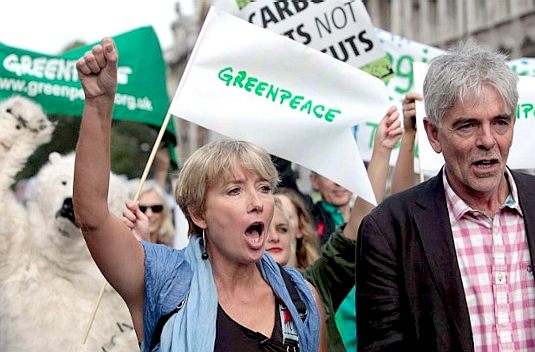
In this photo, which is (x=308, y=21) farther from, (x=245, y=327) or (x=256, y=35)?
(x=245, y=327)

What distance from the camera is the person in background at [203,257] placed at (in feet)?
10.4

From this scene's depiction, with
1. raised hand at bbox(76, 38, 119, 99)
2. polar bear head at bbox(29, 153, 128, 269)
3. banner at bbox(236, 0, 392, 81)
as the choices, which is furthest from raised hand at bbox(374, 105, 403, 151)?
raised hand at bbox(76, 38, 119, 99)

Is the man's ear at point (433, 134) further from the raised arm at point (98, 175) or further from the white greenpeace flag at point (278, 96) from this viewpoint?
the white greenpeace flag at point (278, 96)

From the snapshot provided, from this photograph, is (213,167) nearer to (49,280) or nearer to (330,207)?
(49,280)

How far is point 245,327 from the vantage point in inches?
132

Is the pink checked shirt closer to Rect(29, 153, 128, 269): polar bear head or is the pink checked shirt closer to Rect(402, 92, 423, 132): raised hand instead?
Rect(402, 92, 423, 132): raised hand

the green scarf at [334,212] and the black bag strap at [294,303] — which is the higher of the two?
the green scarf at [334,212]

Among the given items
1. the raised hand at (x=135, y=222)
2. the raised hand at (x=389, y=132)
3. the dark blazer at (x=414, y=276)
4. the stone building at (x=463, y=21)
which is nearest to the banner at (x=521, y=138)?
the raised hand at (x=389, y=132)

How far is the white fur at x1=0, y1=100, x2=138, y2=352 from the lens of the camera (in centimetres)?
494

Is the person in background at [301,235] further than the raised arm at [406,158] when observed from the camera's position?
Yes

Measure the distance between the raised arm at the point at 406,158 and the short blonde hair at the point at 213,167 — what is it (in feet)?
3.50

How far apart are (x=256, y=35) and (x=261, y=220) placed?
1973 millimetres

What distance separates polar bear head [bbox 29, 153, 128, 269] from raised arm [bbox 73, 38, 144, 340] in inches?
82.7

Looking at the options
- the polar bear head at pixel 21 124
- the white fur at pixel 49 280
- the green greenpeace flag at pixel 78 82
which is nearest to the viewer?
the white fur at pixel 49 280
